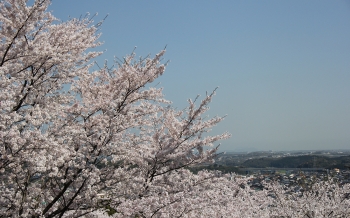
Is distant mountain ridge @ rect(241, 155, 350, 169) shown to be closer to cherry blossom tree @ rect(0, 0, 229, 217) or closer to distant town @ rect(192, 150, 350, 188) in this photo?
distant town @ rect(192, 150, 350, 188)

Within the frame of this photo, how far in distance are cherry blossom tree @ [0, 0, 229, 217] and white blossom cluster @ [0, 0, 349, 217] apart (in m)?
0.02

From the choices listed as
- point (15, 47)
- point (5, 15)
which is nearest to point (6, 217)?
point (15, 47)

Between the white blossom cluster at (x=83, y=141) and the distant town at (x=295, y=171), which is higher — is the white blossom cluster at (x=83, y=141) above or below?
above

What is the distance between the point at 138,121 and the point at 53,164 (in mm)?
2664

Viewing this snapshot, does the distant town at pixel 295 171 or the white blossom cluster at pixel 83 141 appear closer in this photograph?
the white blossom cluster at pixel 83 141

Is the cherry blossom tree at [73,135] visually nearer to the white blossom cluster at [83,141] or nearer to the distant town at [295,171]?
the white blossom cluster at [83,141]

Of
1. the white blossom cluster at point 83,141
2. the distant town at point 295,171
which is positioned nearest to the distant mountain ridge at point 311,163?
the distant town at point 295,171

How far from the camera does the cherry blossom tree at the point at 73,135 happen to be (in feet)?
14.8

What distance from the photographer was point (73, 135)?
5.25 metres

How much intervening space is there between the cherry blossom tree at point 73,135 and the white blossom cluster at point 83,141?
0.02 meters

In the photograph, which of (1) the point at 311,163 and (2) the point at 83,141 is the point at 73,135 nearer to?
(2) the point at 83,141

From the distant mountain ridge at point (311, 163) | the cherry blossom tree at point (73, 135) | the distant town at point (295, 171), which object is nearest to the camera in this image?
the cherry blossom tree at point (73, 135)

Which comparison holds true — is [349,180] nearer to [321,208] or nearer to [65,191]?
[321,208]

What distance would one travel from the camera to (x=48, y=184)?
19.0 feet
